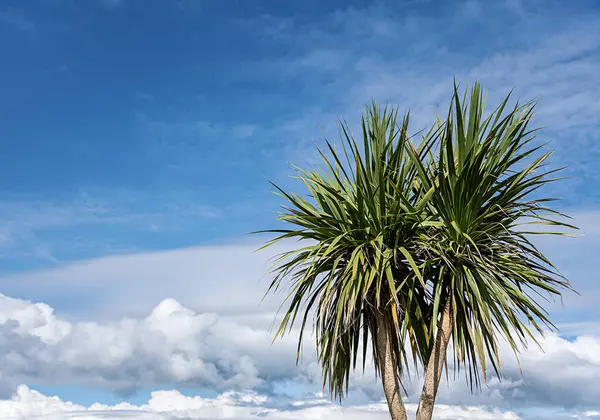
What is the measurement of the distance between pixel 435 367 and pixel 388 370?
68 centimetres

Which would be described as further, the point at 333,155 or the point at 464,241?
the point at 333,155

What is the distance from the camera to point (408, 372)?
10133mm

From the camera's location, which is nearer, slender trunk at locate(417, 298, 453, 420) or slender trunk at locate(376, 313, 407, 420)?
slender trunk at locate(417, 298, 453, 420)

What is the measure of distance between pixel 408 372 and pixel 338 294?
1535 millimetres

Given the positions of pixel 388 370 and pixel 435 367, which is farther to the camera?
pixel 388 370

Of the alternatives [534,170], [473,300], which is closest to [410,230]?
[473,300]

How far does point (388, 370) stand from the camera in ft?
32.5

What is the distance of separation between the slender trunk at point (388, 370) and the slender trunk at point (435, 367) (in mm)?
338

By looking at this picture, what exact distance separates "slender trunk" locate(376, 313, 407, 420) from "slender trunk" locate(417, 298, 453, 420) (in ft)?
1.11

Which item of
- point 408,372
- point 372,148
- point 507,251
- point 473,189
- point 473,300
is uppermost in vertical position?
point 372,148

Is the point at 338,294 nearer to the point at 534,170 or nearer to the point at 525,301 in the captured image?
the point at 525,301

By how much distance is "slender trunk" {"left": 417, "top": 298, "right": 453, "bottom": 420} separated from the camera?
31.3 ft

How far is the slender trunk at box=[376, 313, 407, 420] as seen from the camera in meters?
9.84

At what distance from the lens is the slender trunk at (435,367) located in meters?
9.54
